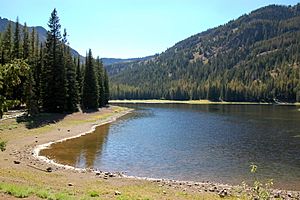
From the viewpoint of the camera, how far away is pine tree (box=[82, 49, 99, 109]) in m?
102

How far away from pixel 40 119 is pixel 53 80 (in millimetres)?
14593

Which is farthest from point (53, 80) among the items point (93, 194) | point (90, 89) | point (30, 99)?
point (93, 194)

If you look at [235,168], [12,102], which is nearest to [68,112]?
[235,168]

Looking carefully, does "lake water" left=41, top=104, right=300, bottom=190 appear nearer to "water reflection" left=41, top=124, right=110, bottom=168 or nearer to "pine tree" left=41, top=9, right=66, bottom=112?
"water reflection" left=41, top=124, right=110, bottom=168

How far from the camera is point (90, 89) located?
103812mm

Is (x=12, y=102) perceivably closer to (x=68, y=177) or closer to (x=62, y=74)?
(x=68, y=177)

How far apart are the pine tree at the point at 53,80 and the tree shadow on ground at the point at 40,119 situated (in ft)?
12.0

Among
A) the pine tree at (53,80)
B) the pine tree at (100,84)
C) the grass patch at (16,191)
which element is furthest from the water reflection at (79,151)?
the pine tree at (100,84)

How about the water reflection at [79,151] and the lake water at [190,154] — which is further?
the water reflection at [79,151]

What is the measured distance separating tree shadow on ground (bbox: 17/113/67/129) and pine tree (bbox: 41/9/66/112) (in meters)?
3.67

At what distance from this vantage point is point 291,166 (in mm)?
39875

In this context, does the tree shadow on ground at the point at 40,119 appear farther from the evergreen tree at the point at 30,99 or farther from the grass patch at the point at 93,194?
the grass patch at the point at 93,194

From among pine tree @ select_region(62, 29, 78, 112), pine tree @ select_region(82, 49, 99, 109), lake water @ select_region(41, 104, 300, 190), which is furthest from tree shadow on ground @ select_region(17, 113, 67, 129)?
pine tree @ select_region(82, 49, 99, 109)

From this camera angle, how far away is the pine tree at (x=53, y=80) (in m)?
78.8
